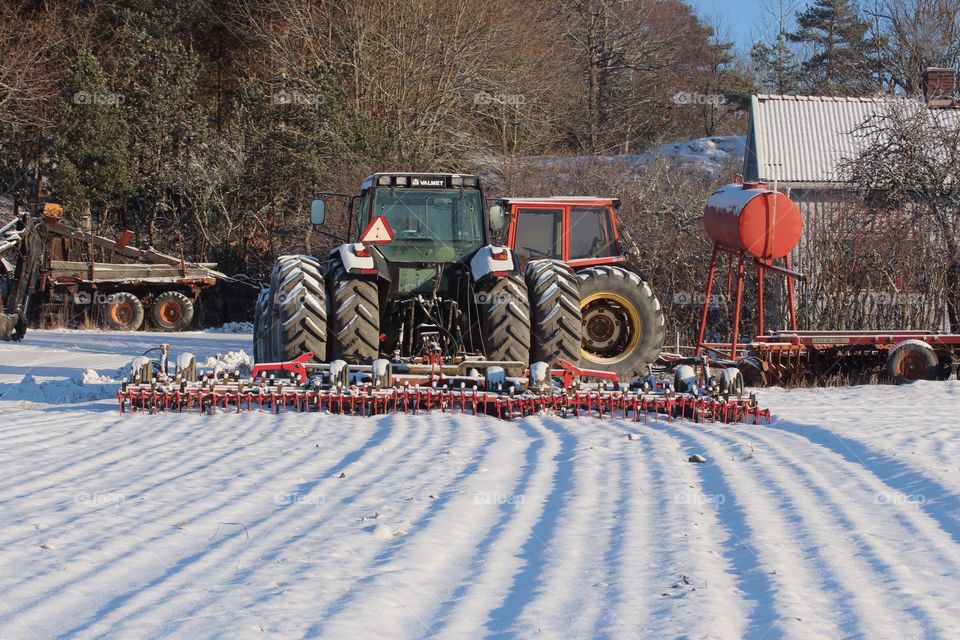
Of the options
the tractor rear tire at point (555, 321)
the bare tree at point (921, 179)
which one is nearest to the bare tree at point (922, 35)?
the bare tree at point (921, 179)

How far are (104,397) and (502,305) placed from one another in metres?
3.80

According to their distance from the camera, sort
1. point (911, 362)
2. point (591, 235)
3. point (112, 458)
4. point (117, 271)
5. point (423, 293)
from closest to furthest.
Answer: point (112, 458), point (423, 293), point (911, 362), point (591, 235), point (117, 271)

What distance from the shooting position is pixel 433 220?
915 cm

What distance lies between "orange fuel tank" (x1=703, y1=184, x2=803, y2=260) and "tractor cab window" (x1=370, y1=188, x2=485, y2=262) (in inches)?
127

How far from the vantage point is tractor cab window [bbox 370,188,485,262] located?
905 cm

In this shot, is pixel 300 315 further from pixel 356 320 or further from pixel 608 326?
pixel 608 326

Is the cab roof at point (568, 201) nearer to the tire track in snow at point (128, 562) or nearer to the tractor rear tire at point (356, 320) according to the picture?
the tractor rear tire at point (356, 320)

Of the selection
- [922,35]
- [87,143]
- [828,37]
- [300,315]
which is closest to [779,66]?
[828,37]

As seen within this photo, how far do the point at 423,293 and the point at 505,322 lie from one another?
0.83 m

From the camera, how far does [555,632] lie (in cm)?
322

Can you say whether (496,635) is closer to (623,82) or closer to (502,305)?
(502,305)

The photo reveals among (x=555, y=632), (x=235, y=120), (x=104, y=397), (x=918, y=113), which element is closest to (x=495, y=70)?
(x=235, y=120)

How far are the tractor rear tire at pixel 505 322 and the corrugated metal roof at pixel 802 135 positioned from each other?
14.3 meters

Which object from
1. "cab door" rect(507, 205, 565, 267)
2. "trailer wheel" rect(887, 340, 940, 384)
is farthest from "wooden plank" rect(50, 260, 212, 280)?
"trailer wheel" rect(887, 340, 940, 384)
